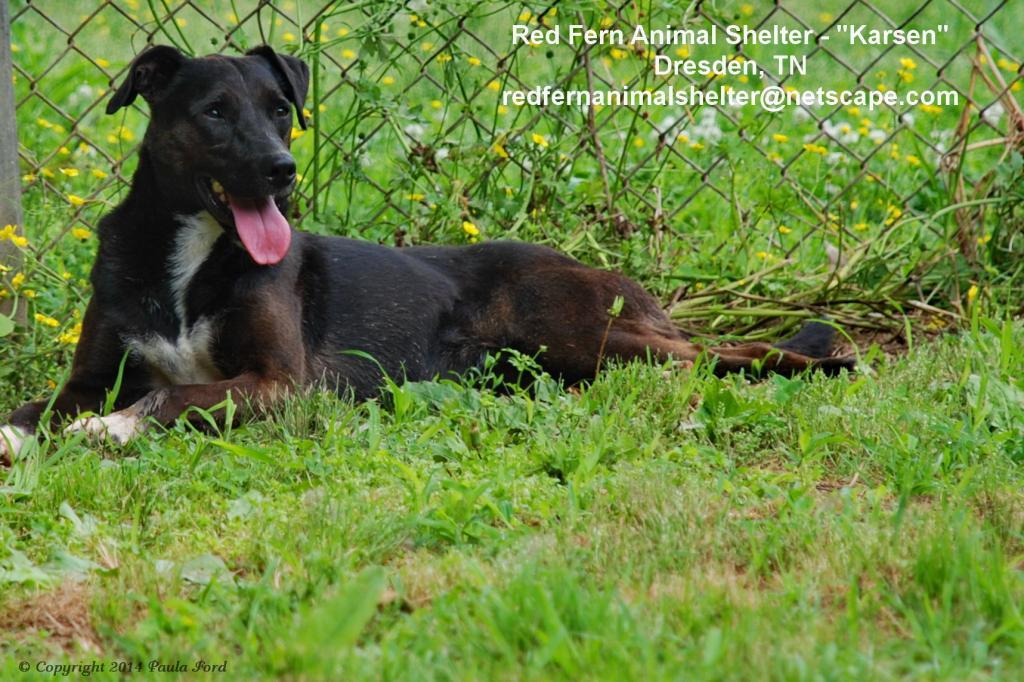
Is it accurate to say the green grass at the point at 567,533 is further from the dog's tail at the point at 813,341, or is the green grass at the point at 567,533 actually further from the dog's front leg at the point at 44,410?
the dog's tail at the point at 813,341

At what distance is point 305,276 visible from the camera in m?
4.59

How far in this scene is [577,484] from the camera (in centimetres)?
312

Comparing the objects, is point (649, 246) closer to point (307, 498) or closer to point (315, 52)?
point (315, 52)

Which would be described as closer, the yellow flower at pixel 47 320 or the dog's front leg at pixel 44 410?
the dog's front leg at pixel 44 410

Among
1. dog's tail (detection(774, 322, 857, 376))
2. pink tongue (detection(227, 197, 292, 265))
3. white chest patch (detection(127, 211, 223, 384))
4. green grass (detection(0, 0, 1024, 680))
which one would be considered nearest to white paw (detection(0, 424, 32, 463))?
green grass (detection(0, 0, 1024, 680))

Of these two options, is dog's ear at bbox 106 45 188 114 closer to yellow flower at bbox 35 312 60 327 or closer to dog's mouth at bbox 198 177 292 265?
dog's mouth at bbox 198 177 292 265

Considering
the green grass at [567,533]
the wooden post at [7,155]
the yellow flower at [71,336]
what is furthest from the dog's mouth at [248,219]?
the wooden post at [7,155]

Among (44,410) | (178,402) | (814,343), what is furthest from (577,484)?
(814,343)

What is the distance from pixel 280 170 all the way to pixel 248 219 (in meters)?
0.23

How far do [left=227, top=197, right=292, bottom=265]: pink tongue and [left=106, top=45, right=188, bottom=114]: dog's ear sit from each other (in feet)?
1.42

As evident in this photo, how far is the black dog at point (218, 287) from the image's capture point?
13.3ft

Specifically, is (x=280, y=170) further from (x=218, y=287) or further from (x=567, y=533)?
(x=567, y=533)

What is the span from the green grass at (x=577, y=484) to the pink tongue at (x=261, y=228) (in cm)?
60

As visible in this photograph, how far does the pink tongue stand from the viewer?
4.12 metres
